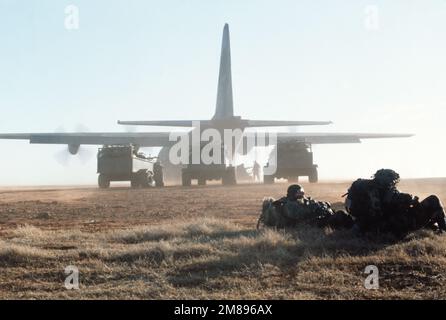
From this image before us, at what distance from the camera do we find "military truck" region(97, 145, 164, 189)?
3503 centimetres

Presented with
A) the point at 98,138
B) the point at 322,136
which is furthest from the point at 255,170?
the point at 98,138

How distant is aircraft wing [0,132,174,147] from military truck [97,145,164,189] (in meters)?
5.94

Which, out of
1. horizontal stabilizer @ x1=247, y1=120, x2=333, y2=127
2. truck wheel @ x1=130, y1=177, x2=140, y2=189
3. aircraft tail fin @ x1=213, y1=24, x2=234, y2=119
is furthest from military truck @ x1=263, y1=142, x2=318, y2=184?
aircraft tail fin @ x1=213, y1=24, x2=234, y2=119

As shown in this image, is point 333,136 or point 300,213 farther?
point 333,136

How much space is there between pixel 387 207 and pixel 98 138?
3551 centimetres

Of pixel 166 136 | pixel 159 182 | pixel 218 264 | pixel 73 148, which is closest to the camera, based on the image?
pixel 218 264

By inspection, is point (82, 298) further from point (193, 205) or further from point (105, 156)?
point (105, 156)

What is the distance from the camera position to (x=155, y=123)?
4528 centimetres

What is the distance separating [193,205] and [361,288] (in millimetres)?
13760

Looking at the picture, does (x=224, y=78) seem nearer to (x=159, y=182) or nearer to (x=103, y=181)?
(x=159, y=182)

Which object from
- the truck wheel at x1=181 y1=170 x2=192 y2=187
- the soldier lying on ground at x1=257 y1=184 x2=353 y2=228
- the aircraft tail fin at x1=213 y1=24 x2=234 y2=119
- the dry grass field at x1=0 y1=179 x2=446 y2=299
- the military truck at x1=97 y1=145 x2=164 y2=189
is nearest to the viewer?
the dry grass field at x1=0 y1=179 x2=446 y2=299

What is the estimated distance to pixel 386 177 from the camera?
29.4 feet

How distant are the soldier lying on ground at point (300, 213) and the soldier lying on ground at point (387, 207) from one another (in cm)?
74

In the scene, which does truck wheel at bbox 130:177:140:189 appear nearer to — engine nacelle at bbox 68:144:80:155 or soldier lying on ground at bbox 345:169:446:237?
engine nacelle at bbox 68:144:80:155
